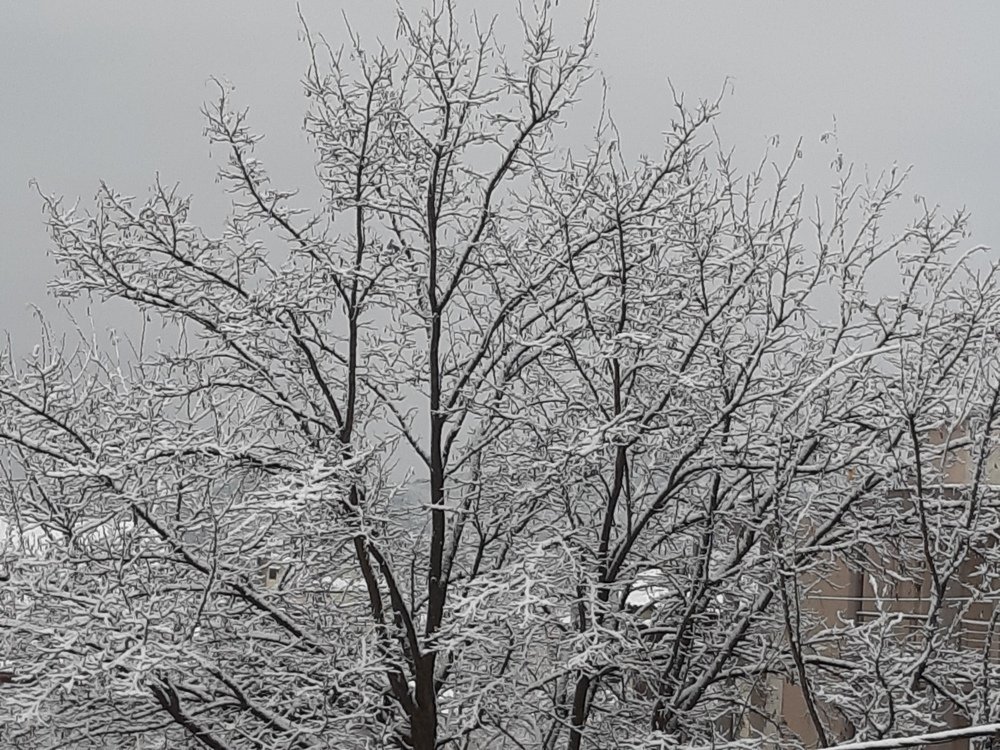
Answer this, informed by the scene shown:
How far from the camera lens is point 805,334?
31.6 ft

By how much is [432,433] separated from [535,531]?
1.19 metres

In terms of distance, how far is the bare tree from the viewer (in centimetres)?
880

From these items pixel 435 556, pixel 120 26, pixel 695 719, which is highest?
pixel 120 26

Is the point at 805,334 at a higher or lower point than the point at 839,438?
higher

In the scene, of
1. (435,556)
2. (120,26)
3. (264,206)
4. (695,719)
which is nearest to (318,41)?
(264,206)

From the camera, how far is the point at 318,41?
9312 millimetres

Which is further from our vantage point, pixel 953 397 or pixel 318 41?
pixel 318 41

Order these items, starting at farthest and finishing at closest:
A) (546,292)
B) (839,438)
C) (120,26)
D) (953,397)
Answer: (120,26) → (546,292) → (839,438) → (953,397)

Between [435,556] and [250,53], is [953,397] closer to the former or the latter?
[435,556]

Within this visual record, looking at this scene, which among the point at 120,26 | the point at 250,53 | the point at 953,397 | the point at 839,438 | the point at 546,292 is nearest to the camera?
the point at 953,397

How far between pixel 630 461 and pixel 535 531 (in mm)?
945

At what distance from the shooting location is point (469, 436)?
1032 cm

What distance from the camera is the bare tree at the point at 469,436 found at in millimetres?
8805

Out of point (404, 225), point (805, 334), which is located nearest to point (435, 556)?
point (404, 225)
